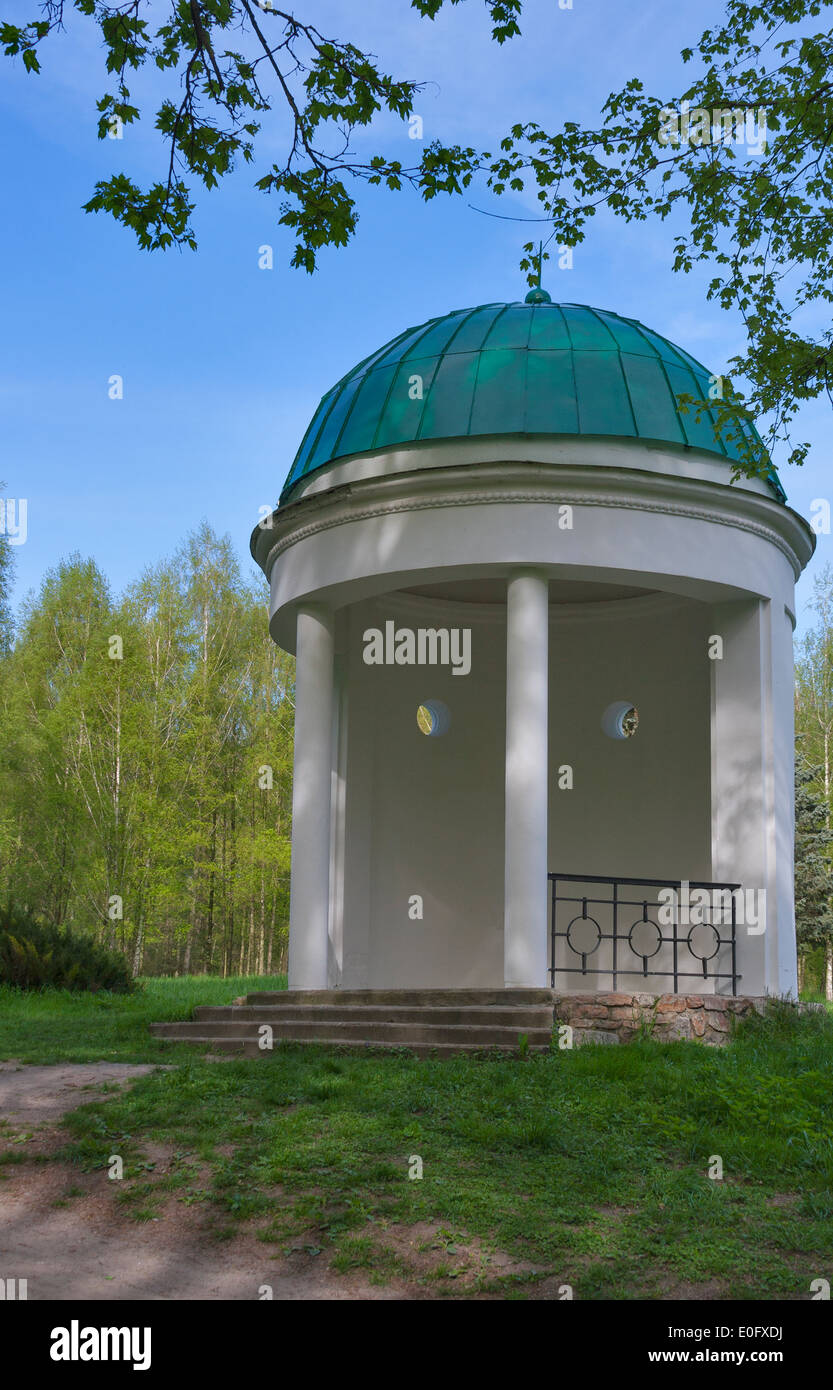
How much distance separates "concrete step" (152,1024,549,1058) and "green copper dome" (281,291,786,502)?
16.6 feet

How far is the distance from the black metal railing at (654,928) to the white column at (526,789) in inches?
10.2

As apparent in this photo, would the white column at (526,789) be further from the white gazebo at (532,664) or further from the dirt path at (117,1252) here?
the dirt path at (117,1252)

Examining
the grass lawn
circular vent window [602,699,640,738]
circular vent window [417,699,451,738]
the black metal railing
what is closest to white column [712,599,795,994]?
the black metal railing

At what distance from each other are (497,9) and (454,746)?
29.9ft

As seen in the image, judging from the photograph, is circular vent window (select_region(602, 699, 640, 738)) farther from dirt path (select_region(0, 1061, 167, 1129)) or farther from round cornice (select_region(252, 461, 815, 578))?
dirt path (select_region(0, 1061, 167, 1129))

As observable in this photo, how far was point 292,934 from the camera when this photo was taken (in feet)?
37.3

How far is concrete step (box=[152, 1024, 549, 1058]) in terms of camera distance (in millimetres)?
8719

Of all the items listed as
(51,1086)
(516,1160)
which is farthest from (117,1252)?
A: (51,1086)

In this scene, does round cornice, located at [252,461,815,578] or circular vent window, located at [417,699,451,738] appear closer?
round cornice, located at [252,461,815,578]

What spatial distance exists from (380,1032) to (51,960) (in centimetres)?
777

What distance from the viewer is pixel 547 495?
34.4 feet

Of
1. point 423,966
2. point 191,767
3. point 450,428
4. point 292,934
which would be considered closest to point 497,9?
point 450,428

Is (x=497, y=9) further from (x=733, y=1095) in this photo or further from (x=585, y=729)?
(x=585, y=729)

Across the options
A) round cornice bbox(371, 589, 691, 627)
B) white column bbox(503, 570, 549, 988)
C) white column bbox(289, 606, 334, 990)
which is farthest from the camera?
round cornice bbox(371, 589, 691, 627)
